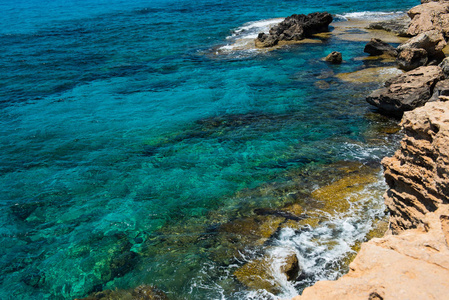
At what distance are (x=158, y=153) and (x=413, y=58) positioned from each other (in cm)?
1724

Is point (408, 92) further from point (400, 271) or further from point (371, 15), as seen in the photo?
point (371, 15)

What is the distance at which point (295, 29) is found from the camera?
34.7 m

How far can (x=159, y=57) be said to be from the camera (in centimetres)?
3366

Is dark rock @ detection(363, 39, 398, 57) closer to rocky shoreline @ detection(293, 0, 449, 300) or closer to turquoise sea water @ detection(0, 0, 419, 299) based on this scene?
turquoise sea water @ detection(0, 0, 419, 299)

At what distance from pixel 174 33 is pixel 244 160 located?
3026 cm

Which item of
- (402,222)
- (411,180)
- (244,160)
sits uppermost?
(411,180)

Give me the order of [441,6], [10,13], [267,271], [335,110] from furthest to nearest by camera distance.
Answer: [10,13] → [441,6] → [335,110] → [267,271]

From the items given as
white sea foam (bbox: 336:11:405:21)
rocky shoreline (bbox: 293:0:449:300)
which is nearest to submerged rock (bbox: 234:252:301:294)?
rocky shoreline (bbox: 293:0:449:300)

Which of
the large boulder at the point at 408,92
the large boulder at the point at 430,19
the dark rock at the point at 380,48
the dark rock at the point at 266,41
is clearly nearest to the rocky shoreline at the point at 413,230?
the large boulder at the point at 408,92

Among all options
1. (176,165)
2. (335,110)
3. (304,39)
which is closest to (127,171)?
(176,165)

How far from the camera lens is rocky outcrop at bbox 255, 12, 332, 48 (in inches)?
1335

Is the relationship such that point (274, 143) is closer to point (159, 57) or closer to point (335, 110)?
point (335, 110)

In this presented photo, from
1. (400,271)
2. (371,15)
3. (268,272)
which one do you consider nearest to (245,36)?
(371,15)

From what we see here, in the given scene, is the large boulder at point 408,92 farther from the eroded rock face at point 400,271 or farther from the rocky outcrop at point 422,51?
the eroded rock face at point 400,271
